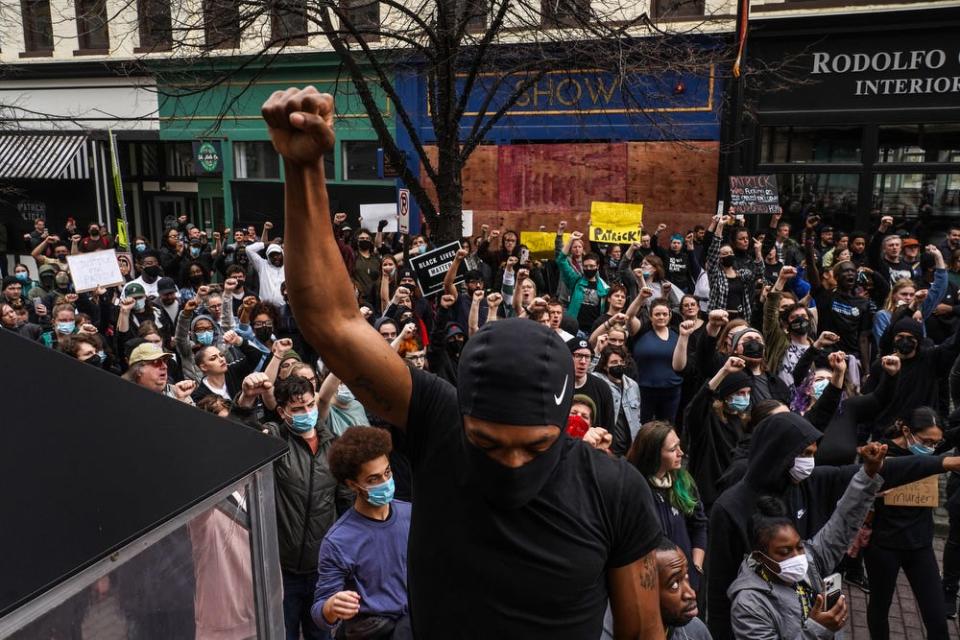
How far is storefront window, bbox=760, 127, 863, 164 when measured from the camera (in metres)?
15.0

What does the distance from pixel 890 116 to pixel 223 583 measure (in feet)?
51.4

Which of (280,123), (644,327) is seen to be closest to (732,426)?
(644,327)

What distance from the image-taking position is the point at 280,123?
138cm

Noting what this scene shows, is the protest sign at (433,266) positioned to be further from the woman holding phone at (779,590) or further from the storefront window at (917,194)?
the storefront window at (917,194)

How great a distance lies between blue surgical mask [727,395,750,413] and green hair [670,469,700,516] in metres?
1.30

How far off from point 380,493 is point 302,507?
3.10 ft

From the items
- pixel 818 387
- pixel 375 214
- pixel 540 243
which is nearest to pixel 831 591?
pixel 818 387

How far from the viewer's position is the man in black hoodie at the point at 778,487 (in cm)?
393

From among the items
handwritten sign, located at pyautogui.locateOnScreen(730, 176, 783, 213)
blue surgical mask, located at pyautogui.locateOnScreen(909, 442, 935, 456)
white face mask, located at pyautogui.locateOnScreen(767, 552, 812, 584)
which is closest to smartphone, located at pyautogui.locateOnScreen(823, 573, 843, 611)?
white face mask, located at pyautogui.locateOnScreen(767, 552, 812, 584)

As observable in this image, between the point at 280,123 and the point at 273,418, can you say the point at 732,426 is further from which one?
the point at 280,123

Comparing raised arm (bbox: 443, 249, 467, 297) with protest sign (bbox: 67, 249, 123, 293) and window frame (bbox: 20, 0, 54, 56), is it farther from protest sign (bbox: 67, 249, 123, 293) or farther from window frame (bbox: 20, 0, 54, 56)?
window frame (bbox: 20, 0, 54, 56)

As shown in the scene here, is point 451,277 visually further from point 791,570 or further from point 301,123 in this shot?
point 301,123

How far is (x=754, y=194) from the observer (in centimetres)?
1298

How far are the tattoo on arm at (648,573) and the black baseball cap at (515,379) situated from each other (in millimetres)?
356
